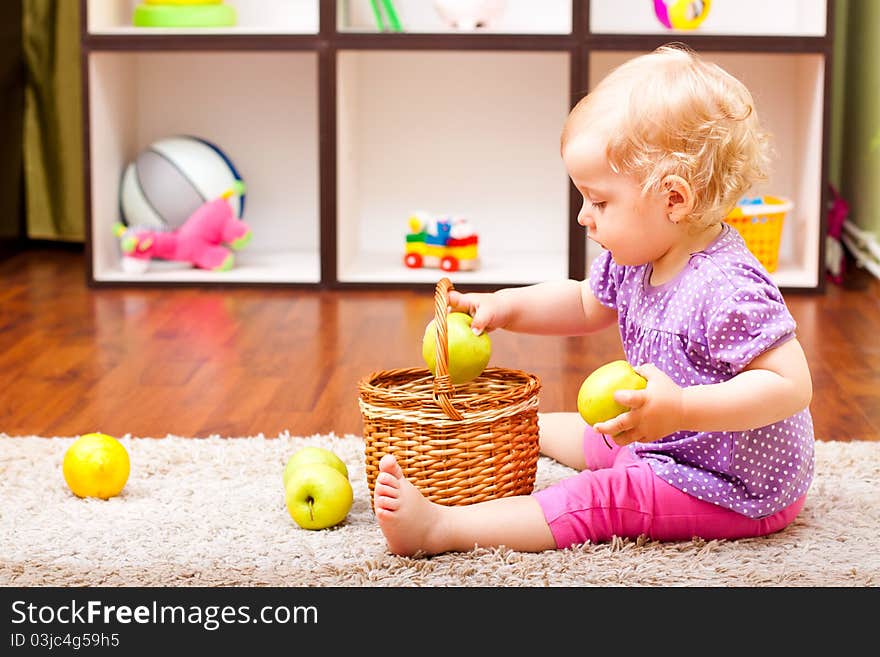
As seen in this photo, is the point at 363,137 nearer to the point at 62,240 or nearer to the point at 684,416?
the point at 62,240

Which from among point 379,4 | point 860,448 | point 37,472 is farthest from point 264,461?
point 379,4

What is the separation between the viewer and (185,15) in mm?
2744

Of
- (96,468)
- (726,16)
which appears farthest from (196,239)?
(96,468)

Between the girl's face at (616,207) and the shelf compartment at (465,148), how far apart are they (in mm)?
1697

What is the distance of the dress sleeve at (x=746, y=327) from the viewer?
1187mm

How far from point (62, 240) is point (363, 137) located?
0.82m

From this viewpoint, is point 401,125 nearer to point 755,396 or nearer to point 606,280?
point 606,280

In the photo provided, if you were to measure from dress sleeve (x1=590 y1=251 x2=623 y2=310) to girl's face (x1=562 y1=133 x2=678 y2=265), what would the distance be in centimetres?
11

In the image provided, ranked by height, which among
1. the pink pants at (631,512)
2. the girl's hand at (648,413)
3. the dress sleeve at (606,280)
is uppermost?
the dress sleeve at (606,280)

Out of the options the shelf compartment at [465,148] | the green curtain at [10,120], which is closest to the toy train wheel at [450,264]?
the shelf compartment at [465,148]

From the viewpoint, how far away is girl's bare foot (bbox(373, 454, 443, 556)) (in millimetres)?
1207

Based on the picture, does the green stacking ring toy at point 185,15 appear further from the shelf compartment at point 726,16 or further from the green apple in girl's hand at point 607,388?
the green apple in girl's hand at point 607,388

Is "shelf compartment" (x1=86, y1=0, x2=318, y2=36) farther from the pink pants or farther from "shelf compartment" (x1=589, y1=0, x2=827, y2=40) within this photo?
the pink pants

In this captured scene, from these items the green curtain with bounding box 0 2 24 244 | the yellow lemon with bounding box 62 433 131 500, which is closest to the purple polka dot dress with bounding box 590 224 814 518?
the yellow lemon with bounding box 62 433 131 500
